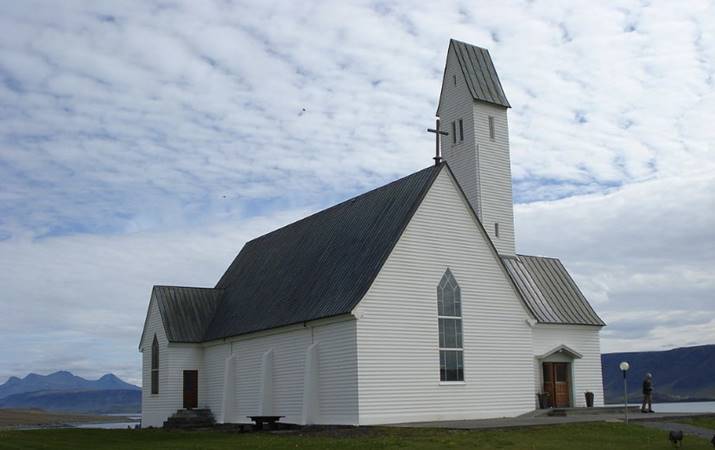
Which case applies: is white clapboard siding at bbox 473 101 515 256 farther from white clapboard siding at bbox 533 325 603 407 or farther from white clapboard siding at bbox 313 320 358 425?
white clapboard siding at bbox 313 320 358 425

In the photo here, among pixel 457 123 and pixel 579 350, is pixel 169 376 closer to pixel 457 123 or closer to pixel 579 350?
pixel 457 123

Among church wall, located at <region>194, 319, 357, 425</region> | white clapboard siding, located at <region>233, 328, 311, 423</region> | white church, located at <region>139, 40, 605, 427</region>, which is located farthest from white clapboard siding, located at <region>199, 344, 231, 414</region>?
white clapboard siding, located at <region>233, 328, 311, 423</region>

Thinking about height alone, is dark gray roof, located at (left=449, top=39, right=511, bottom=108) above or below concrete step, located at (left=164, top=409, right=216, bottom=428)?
above

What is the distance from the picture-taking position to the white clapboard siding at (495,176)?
1686 inches

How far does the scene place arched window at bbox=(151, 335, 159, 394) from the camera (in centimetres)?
4569

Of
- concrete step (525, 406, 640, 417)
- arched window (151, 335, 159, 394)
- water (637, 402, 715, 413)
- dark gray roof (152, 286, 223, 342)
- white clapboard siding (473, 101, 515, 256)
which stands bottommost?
water (637, 402, 715, 413)

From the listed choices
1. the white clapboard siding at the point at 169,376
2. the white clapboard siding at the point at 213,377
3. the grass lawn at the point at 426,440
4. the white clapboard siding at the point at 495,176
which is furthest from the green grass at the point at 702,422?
the white clapboard siding at the point at 169,376

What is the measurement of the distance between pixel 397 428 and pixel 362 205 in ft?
39.5

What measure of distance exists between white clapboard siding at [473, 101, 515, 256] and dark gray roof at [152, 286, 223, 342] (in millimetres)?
15877

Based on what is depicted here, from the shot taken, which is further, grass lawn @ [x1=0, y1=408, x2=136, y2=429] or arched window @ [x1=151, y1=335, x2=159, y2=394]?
grass lawn @ [x1=0, y1=408, x2=136, y2=429]

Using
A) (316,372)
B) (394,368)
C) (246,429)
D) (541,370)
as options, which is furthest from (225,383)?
(541,370)

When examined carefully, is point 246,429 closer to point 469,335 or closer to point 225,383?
point 225,383

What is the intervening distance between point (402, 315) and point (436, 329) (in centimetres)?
169

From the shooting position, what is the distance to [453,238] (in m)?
33.9
